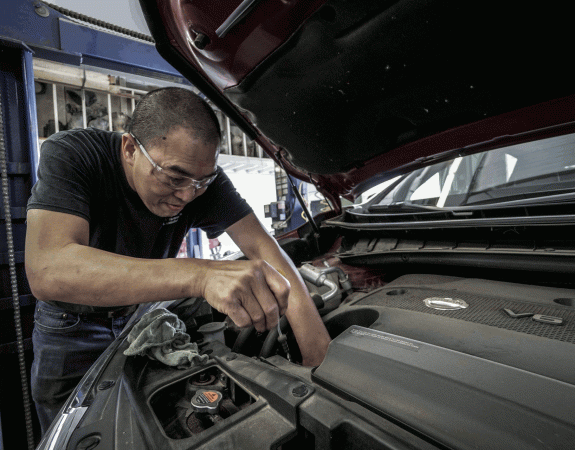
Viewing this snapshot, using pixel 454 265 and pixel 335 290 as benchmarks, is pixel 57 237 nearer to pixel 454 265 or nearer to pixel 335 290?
pixel 335 290

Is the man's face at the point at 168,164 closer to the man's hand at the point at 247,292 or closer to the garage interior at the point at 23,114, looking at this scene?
the man's hand at the point at 247,292

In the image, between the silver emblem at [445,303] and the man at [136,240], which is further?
the silver emblem at [445,303]

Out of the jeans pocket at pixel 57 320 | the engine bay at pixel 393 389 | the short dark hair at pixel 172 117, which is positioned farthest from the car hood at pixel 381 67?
the jeans pocket at pixel 57 320

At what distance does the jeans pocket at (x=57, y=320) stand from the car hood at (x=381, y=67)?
1037mm

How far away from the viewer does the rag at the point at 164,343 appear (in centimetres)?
79

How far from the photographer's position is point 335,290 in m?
1.21

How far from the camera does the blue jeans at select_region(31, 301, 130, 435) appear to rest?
1236mm

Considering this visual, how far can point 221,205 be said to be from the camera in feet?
4.27

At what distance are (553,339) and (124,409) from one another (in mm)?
905

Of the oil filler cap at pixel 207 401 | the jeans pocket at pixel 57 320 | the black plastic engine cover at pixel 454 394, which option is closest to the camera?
the black plastic engine cover at pixel 454 394

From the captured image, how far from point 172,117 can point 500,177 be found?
3.93 feet

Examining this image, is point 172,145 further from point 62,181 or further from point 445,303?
point 445,303

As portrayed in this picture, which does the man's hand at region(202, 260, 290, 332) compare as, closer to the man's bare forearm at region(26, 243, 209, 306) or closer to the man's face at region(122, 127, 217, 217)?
the man's bare forearm at region(26, 243, 209, 306)

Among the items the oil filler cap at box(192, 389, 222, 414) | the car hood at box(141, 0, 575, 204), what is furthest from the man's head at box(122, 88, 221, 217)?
the oil filler cap at box(192, 389, 222, 414)
